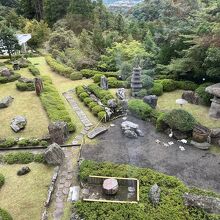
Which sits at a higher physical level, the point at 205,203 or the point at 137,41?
the point at 137,41

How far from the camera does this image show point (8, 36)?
36719 millimetres

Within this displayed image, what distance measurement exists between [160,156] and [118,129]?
4227mm

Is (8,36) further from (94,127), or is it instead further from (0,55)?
(94,127)

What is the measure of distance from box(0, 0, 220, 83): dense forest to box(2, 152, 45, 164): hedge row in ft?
45.6

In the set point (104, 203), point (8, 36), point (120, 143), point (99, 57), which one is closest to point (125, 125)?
point (120, 143)

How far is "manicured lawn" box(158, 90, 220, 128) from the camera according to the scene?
2130cm

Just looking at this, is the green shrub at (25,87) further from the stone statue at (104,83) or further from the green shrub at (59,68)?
the stone statue at (104,83)

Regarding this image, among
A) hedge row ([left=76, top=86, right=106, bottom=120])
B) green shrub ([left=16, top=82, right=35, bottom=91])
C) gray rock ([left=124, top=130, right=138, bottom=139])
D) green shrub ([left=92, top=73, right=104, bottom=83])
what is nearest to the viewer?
gray rock ([left=124, top=130, right=138, bottom=139])

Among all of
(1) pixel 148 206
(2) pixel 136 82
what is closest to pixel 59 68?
(2) pixel 136 82

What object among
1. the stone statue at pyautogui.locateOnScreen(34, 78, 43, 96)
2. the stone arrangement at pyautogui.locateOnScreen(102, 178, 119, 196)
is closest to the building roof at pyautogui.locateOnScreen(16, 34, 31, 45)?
the stone statue at pyautogui.locateOnScreen(34, 78, 43, 96)

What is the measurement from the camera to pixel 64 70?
33281mm

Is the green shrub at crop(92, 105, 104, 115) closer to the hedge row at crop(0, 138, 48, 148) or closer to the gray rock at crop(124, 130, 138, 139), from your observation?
the gray rock at crop(124, 130, 138, 139)

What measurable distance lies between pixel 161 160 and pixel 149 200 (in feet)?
12.7

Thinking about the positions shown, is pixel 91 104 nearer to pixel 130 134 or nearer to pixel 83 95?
pixel 83 95
